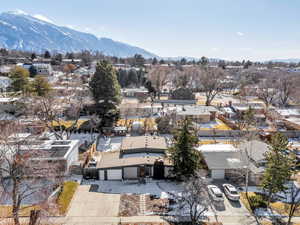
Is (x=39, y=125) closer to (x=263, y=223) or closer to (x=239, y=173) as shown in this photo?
(x=239, y=173)

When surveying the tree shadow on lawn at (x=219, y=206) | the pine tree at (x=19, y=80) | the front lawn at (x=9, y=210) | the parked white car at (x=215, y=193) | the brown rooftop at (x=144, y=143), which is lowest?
the front lawn at (x=9, y=210)

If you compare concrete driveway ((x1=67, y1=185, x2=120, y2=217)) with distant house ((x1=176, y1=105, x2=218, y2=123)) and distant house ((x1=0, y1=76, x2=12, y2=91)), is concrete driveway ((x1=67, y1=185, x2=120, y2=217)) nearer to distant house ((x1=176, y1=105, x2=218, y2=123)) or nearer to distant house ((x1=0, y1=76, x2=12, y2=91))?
distant house ((x1=176, y1=105, x2=218, y2=123))

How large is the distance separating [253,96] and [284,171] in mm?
47362

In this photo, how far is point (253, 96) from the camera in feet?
194

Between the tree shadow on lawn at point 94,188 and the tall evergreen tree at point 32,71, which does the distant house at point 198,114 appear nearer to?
the tree shadow on lawn at point 94,188

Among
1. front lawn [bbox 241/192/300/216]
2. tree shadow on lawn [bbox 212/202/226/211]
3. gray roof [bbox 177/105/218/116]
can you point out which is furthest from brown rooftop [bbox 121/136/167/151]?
gray roof [bbox 177/105/218/116]

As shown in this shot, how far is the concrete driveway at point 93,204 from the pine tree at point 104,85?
54.5 feet

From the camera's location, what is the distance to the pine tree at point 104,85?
108 feet

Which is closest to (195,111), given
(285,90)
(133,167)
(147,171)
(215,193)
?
(147,171)

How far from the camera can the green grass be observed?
15.9 meters

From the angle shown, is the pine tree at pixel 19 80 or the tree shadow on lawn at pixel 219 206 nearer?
the tree shadow on lawn at pixel 219 206

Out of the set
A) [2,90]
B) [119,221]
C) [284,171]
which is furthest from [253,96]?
[2,90]

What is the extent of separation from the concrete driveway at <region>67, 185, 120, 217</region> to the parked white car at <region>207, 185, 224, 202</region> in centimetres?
702

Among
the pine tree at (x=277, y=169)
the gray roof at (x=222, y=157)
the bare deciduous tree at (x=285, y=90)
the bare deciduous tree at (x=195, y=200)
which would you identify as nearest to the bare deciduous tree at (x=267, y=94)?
the bare deciduous tree at (x=285, y=90)
